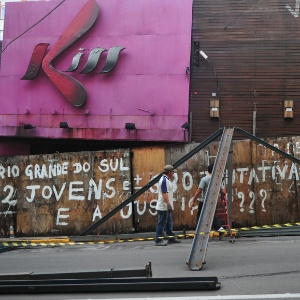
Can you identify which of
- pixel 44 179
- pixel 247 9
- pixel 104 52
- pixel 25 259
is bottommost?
pixel 25 259

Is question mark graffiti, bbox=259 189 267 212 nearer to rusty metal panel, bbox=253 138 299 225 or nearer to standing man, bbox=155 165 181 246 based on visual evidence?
rusty metal panel, bbox=253 138 299 225

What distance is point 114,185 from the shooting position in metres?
14.7

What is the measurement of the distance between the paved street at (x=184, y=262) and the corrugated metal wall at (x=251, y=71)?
5.35 m

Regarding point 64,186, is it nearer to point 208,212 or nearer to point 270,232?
point 270,232

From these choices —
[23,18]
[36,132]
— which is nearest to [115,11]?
[23,18]

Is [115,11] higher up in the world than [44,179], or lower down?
higher up

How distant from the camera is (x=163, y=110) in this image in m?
16.8

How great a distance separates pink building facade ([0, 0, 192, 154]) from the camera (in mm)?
16875

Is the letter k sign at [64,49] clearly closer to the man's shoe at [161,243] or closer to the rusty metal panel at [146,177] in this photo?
the rusty metal panel at [146,177]

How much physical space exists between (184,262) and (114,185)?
6.09 m

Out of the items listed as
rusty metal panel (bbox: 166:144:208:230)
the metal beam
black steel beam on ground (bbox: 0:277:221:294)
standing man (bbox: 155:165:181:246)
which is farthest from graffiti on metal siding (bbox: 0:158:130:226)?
black steel beam on ground (bbox: 0:277:221:294)

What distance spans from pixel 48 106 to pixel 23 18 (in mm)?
3407

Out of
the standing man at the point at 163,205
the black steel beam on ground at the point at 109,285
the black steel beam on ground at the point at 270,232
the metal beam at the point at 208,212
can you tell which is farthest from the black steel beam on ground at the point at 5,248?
the black steel beam on ground at the point at 270,232

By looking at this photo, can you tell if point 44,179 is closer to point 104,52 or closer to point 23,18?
point 104,52
